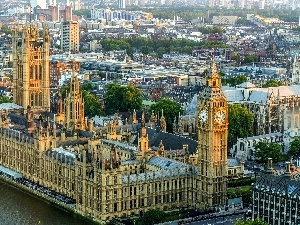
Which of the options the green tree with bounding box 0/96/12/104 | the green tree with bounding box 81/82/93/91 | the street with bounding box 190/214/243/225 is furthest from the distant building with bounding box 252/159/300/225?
the green tree with bounding box 81/82/93/91

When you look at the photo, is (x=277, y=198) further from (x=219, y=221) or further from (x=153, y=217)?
(x=153, y=217)

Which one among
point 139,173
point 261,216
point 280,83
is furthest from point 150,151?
point 280,83

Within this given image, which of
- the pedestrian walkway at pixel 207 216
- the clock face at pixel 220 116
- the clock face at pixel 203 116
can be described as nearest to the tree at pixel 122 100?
the clock face at pixel 203 116

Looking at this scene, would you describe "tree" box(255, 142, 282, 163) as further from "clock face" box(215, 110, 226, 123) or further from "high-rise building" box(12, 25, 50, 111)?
"high-rise building" box(12, 25, 50, 111)

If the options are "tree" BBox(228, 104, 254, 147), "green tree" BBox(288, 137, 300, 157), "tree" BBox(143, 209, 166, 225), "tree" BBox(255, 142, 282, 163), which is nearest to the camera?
"tree" BBox(143, 209, 166, 225)

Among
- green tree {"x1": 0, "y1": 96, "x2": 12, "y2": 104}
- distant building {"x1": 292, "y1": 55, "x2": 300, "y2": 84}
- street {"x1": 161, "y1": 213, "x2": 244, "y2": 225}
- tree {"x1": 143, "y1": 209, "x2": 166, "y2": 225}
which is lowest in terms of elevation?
street {"x1": 161, "y1": 213, "x2": 244, "y2": 225}

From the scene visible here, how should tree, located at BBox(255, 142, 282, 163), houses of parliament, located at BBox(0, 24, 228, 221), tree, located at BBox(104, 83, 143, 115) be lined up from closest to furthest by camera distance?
houses of parliament, located at BBox(0, 24, 228, 221), tree, located at BBox(255, 142, 282, 163), tree, located at BBox(104, 83, 143, 115)
